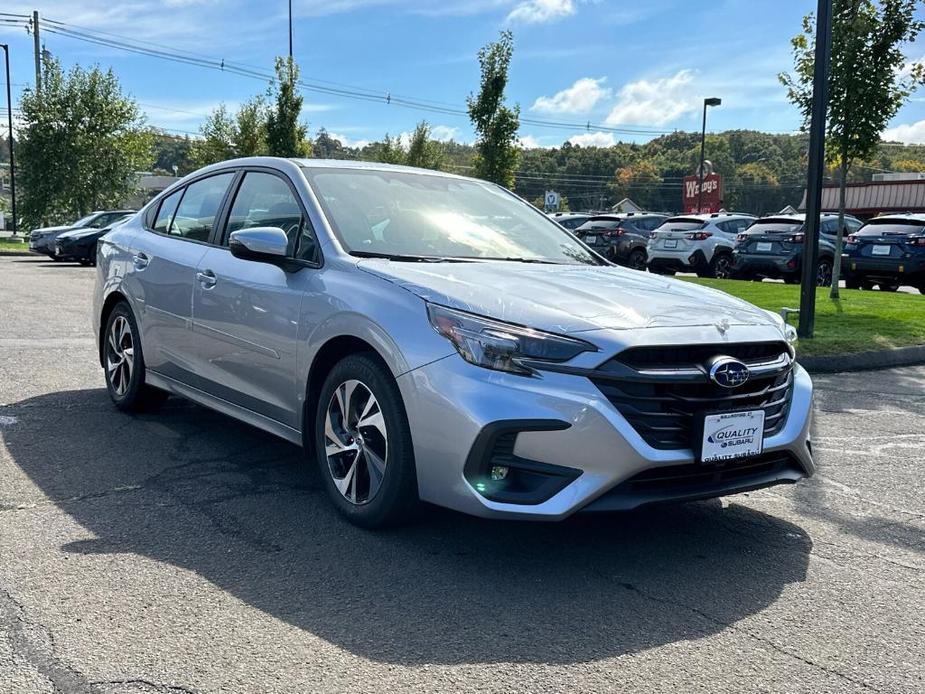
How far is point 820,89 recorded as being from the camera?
9.09 meters

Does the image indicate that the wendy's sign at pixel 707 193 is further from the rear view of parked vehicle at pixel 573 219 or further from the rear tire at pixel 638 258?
the rear tire at pixel 638 258

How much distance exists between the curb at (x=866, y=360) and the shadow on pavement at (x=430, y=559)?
4.76m

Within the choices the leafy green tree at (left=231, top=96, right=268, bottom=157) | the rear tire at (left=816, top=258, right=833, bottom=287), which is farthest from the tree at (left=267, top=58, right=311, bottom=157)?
the rear tire at (left=816, top=258, right=833, bottom=287)

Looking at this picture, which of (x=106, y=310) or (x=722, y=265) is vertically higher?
(x=106, y=310)

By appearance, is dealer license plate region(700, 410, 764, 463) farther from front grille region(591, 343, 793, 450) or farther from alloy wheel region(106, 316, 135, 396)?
alloy wheel region(106, 316, 135, 396)

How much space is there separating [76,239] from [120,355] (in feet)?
61.7

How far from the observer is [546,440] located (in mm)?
3381

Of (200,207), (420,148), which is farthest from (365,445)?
(420,148)

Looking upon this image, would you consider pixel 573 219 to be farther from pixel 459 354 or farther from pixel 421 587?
pixel 421 587

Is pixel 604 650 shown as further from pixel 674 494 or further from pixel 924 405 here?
pixel 924 405

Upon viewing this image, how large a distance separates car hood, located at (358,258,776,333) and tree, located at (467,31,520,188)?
24218 millimetres

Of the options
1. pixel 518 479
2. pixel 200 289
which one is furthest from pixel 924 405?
pixel 200 289

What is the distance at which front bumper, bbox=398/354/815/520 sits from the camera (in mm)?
3365

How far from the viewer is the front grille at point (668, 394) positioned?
343cm
